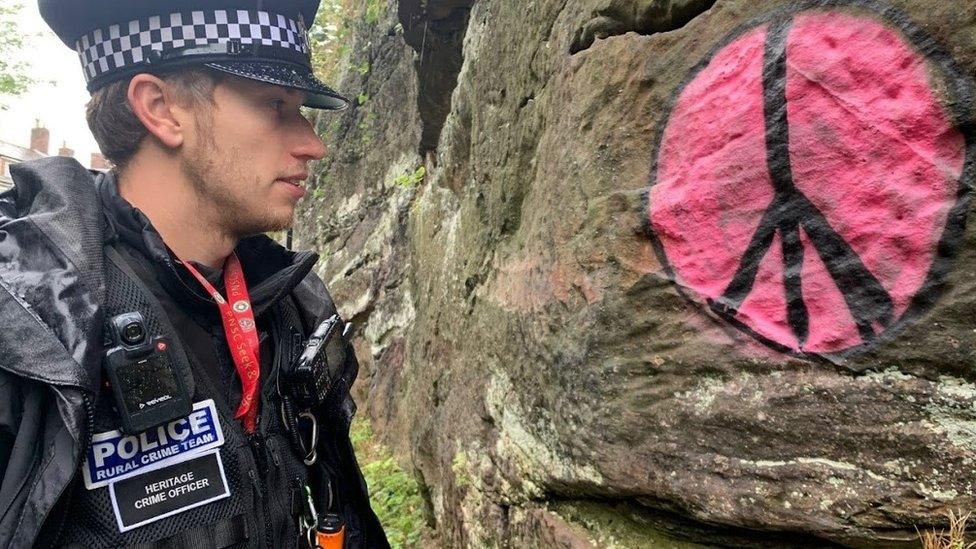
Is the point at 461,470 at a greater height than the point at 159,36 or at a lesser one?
lesser

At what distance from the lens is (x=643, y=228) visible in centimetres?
191

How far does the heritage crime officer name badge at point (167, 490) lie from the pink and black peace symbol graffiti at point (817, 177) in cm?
134

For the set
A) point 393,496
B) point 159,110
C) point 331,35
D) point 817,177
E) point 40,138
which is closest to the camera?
point 817,177

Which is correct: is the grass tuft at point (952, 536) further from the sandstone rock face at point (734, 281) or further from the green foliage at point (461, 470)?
the green foliage at point (461, 470)

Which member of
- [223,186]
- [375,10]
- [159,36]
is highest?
[375,10]

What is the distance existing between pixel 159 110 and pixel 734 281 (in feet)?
5.55

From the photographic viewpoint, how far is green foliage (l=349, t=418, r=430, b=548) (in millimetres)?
4062

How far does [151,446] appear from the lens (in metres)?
1.58

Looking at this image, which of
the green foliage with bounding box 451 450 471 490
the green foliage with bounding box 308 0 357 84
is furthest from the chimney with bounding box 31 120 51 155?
the green foliage with bounding box 451 450 471 490

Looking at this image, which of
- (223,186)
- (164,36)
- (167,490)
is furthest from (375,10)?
(167,490)

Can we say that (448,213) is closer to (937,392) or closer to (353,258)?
(937,392)

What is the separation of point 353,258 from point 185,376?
608cm

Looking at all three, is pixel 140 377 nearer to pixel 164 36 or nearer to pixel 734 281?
pixel 164 36

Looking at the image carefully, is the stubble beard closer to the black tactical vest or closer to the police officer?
the police officer
